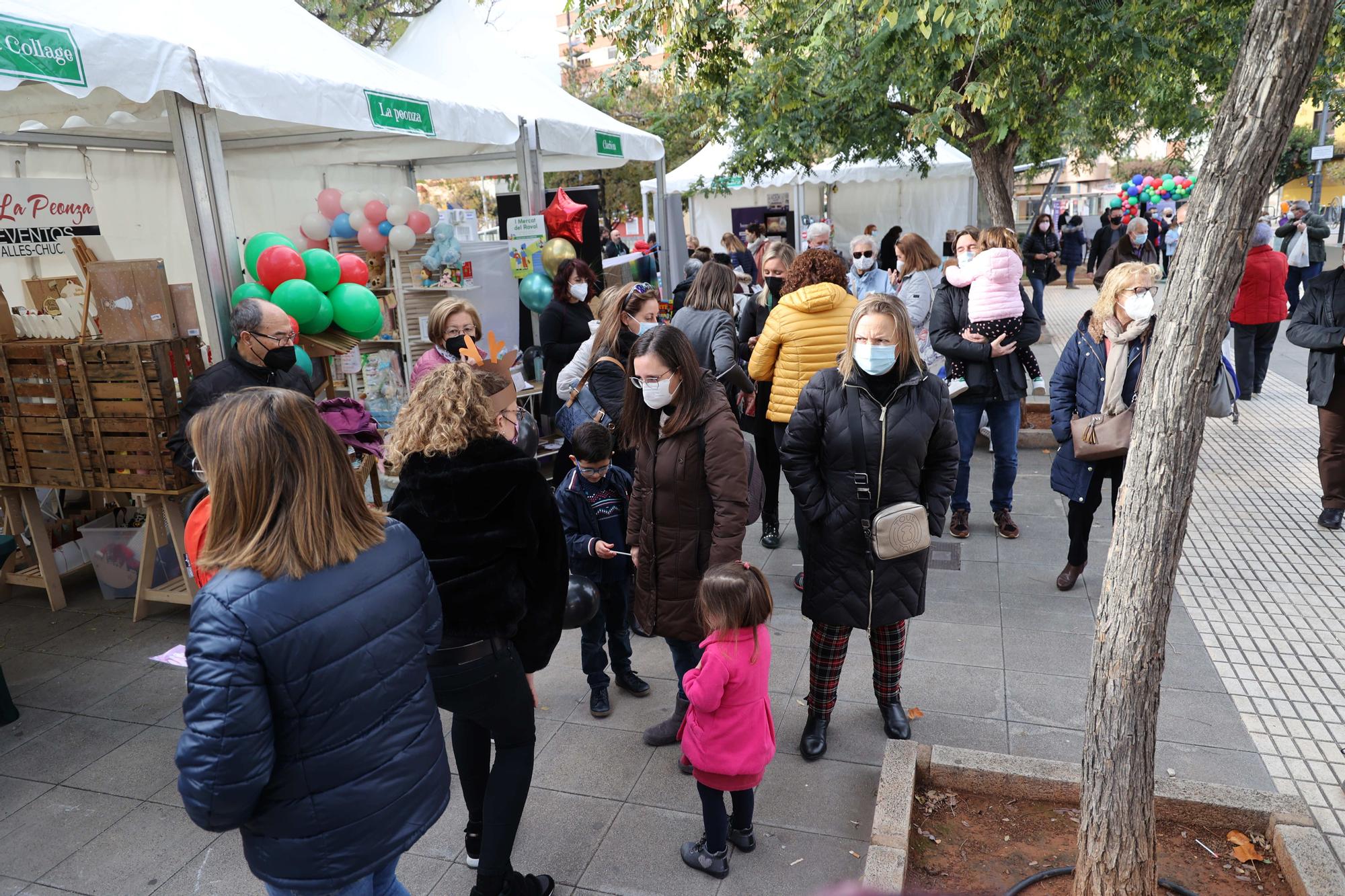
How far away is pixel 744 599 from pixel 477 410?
3.32 ft

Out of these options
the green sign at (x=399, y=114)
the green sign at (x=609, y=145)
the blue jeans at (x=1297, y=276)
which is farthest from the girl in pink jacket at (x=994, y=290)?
the blue jeans at (x=1297, y=276)

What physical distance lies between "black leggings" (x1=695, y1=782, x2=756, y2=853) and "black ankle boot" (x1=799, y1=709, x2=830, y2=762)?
0.63 m

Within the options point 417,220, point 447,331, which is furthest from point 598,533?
point 417,220

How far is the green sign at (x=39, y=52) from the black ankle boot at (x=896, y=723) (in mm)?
4478

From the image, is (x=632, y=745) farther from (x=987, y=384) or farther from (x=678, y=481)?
(x=987, y=384)

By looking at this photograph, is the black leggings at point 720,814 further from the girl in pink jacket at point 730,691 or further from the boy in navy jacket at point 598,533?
the boy in navy jacket at point 598,533

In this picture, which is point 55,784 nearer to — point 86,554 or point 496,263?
point 86,554

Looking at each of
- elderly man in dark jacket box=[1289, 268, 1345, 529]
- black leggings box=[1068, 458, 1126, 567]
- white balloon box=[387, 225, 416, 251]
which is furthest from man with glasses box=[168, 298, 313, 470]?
elderly man in dark jacket box=[1289, 268, 1345, 529]

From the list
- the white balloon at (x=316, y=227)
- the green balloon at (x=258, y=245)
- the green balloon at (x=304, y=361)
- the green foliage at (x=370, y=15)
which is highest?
the green foliage at (x=370, y=15)

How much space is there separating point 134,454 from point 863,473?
13.1 ft

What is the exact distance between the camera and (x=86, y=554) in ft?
19.6

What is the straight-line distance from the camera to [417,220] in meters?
7.32

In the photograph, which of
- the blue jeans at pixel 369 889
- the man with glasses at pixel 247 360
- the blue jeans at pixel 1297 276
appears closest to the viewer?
the blue jeans at pixel 369 889

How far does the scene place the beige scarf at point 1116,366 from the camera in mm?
4723
